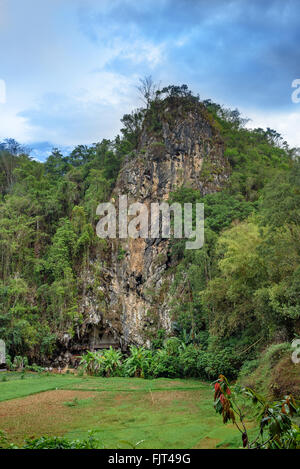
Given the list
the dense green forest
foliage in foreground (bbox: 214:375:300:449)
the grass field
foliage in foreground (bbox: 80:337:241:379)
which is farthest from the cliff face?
foliage in foreground (bbox: 214:375:300:449)

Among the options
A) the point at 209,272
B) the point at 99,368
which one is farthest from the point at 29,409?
the point at 209,272

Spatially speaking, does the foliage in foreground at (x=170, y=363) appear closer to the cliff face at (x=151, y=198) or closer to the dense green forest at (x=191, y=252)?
the dense green forest at (x=191, y=252)

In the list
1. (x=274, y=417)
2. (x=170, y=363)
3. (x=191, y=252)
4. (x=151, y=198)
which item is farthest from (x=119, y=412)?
(x=151, y=198)

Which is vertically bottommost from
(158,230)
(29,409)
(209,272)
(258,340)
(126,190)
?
(29,409)

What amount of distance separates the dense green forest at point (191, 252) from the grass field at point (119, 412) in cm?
218

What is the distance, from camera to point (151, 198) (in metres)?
21.7

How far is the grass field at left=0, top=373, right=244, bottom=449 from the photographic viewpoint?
244 inches

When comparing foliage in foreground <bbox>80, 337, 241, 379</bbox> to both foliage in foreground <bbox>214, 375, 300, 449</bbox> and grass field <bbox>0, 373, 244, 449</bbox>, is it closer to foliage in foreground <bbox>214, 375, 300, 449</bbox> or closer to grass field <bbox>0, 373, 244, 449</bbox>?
grass field <bbox>0, 373, 244, 449</bbox>

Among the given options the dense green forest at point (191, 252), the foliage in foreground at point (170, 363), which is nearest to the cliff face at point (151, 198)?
the dense green forest at point (191, 252)

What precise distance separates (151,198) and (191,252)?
6.52m

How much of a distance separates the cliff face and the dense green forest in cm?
94

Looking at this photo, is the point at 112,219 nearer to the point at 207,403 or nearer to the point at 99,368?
the point at 99,368

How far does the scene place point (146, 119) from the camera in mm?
25266

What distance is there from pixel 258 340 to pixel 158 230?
981 centimetres
